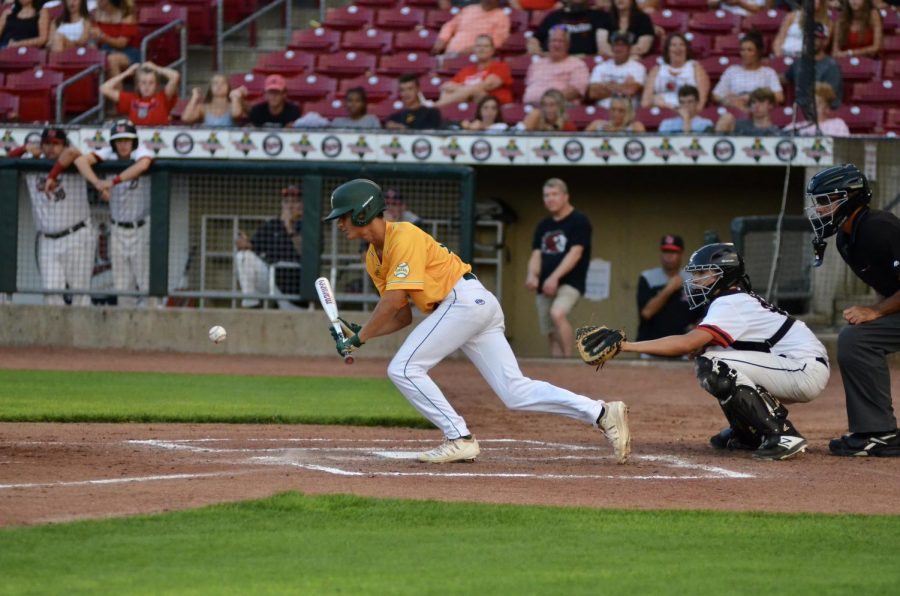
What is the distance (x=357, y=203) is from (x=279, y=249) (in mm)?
7004

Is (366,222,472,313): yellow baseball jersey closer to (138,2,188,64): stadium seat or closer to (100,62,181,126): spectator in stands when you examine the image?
(100,62,181,126): spectator in stands

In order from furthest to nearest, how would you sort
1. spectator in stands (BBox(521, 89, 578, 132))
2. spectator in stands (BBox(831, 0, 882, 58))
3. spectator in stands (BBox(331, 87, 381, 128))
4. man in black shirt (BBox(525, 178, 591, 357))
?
1. spectator in stands (BBox(831, 0, 882, 58))
2. spectator in stands (BBox(331, 87, 381, 128))
3. spectator in stands (BBox(521, 89, 578, 132))
4. man in black shirt (BBox(525, 178, 591, 357))

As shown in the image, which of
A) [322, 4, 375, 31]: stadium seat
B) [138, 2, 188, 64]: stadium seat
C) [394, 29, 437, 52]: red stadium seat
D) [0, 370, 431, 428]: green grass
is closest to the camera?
[0, 370, 431, 428]: green grass

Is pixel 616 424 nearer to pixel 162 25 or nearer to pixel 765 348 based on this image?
pixel 765 348

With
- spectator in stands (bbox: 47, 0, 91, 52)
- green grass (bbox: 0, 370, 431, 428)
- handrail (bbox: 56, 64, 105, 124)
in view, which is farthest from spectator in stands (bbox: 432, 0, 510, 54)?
green grass (bbox: 0, 370, 431, 428)

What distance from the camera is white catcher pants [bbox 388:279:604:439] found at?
288 inches

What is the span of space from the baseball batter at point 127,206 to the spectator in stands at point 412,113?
108 inches

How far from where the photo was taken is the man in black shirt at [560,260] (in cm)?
1336

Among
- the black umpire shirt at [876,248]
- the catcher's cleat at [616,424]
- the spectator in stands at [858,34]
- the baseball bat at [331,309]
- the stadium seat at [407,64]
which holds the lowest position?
the catcher's cleat at [616,424]

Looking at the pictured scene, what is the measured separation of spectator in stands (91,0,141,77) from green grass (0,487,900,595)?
12.5 metres

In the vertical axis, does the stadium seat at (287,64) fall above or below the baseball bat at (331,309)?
above

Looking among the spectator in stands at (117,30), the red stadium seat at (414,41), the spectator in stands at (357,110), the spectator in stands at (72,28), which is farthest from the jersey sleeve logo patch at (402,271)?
the spectator in stands at (72,28)

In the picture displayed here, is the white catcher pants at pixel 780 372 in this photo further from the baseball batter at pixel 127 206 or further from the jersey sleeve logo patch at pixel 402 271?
the baseball batter at pixel 127 206

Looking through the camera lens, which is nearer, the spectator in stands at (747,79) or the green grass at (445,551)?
the green grass at (445,551)
